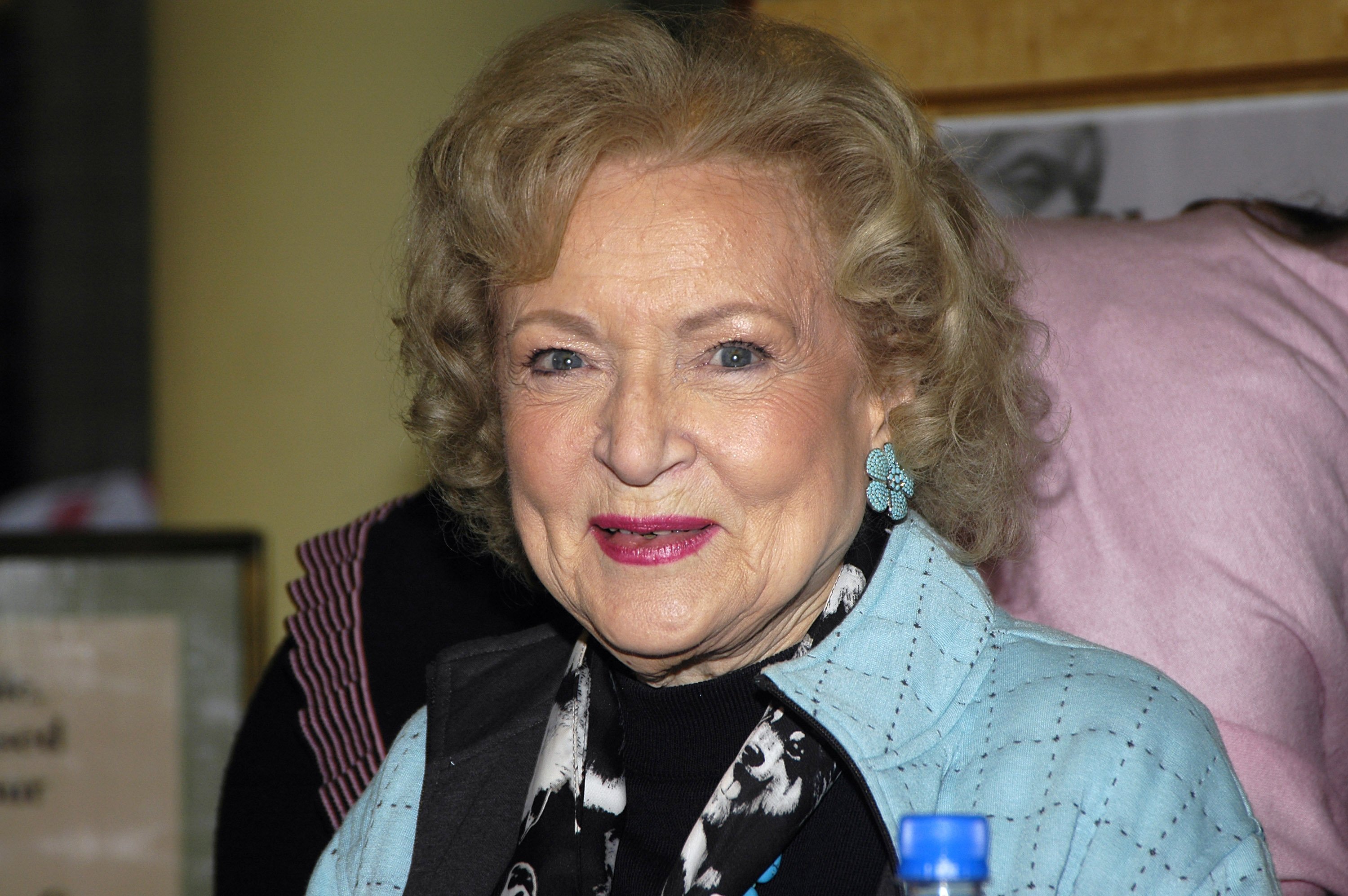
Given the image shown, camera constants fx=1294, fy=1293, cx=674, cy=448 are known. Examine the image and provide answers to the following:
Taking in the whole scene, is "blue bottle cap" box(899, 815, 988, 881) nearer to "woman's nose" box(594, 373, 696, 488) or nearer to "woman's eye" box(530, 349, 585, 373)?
"woman's nose" box(594, 373, 696, 488)

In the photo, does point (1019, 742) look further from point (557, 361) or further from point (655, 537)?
point (557, 361)

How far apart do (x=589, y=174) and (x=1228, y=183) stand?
1.05 metres

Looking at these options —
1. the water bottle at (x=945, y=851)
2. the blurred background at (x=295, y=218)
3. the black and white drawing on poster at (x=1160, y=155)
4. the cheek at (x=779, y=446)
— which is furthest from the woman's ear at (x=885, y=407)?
the blurred background at (x=295, y=218)

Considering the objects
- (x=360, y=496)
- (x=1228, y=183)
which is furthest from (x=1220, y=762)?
(x=360, y=496)

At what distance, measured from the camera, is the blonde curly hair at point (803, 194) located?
127 centimetres

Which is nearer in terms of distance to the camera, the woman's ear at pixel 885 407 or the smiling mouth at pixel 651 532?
the smiling mouth at pixel 651 532

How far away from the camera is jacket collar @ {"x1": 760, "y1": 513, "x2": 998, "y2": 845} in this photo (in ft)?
3.90

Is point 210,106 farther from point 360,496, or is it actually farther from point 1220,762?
point 1220,762

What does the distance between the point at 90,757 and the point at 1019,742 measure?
1.86 metres

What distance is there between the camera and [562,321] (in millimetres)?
1250

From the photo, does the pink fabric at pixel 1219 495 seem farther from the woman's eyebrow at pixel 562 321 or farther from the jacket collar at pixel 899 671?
the woman's eyebrow at pixel 562 321

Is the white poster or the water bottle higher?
the water bottle

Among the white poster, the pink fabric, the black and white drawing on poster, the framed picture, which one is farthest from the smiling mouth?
the white poster

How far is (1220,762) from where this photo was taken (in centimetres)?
116
